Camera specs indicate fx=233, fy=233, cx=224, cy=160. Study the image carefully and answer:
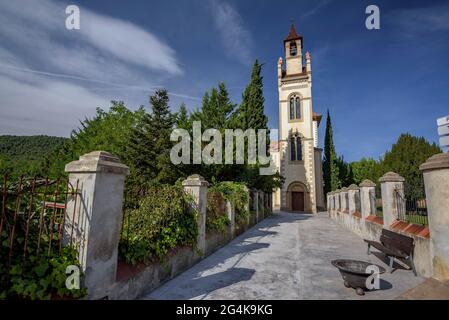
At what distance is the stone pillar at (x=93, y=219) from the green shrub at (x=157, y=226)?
2.39ft

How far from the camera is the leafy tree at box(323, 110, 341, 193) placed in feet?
91.0

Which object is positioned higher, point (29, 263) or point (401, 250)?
point (29, 263)

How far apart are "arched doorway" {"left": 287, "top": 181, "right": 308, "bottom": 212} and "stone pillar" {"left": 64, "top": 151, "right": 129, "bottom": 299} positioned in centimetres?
2610

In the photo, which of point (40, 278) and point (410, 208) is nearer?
point (40, 278)

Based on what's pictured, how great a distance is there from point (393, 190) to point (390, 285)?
3.73 meters

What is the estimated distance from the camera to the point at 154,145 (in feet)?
61.8

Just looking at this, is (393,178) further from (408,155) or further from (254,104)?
(408,155)

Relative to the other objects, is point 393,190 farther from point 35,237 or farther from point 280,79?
point 280,79

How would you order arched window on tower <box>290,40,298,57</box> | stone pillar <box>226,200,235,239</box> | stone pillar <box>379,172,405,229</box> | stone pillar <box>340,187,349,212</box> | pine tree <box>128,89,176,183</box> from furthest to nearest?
1. arched window on tower <box>290,40,298,57</box>
2. pine tree <box>128,89,176,183</box>
3. stone pillar <box>340,187,349,212</box>
4. stone pillar <box>226,200,235,239</box>
5. stone pillar <box>379,172,405,229</box>

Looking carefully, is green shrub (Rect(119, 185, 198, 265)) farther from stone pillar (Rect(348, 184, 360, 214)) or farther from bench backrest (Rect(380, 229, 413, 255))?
stone pillar (Rect(348, 184, 360, 214))

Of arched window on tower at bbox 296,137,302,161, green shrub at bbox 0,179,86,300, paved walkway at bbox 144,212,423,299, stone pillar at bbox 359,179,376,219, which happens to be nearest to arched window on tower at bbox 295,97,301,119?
arched window on tower at bbox 296,137,302,161

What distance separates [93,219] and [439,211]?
19.9 ft

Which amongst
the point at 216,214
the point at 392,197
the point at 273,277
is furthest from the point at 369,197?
the point at 273,277
